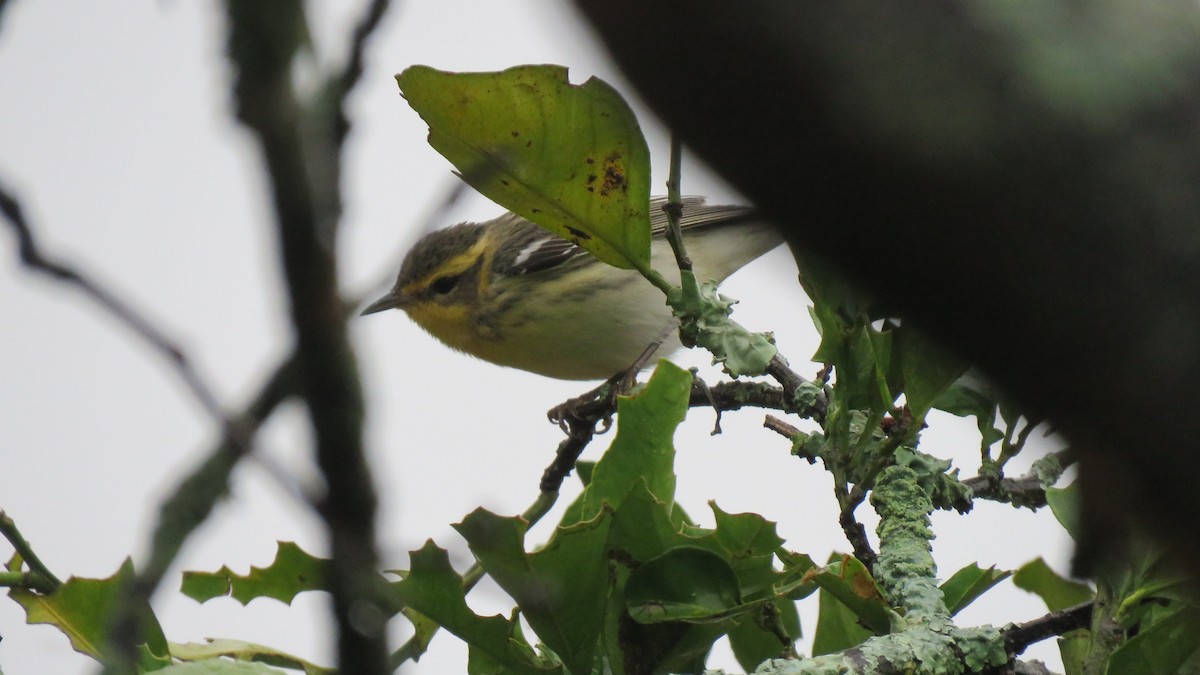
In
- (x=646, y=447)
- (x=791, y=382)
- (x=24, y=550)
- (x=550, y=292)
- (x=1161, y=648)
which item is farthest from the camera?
(x=550, y=292)

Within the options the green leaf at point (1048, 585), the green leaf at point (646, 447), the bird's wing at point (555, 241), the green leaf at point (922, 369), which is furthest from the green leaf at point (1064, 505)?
the bird's wing at point (555, 241)

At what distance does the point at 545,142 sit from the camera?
2.41 meters

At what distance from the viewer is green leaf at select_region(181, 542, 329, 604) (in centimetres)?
259

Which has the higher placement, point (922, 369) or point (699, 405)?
point (699, 405)

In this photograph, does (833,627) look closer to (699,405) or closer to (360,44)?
Result: (699,405)

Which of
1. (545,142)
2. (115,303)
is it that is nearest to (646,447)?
(545,142)

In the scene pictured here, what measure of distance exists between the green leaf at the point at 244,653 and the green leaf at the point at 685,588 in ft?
2.16

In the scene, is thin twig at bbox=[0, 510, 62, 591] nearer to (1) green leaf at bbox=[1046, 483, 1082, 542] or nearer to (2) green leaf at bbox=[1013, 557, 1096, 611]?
(1) green leaf at bbox=[1046, 483, 1082, 542]

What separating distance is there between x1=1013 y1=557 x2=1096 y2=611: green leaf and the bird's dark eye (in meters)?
4.27

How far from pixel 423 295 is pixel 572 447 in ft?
11.6

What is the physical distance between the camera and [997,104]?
4.49 ft

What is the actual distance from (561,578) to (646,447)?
1.36 feet

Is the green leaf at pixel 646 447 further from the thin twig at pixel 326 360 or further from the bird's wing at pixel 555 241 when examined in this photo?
the bird's wing at pixel 555 241

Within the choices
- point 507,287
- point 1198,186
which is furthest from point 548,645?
point 507,287
